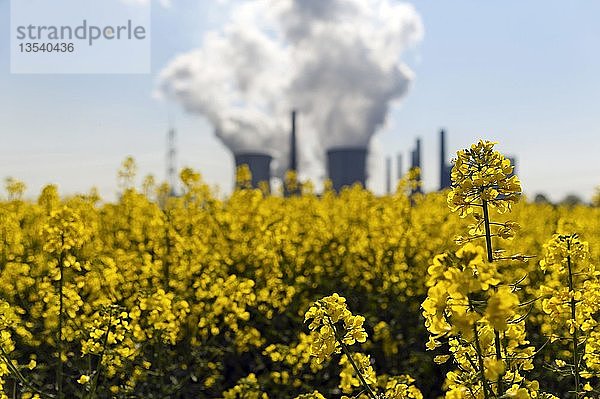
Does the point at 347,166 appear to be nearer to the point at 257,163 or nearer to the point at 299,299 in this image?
the point at 257,163

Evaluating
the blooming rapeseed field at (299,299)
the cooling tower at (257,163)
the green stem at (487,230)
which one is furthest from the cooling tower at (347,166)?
the green stem at (487,230)

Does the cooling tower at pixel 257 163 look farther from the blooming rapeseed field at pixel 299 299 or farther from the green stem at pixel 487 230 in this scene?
the green stem at pixel 487 230

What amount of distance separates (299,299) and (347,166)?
2894 cm

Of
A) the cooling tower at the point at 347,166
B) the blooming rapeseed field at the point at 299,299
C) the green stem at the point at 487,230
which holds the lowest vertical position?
the blooming rapeseed field at the point at 299,299

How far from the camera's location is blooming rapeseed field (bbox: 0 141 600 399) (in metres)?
1.88

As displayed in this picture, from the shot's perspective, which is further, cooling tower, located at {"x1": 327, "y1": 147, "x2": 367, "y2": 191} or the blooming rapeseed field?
cooling tower, located at {"x1": 327, "y1": 147, "x2": 367, "y2": 191}

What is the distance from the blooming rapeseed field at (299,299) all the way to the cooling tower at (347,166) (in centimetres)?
2543

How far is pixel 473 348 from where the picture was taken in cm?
186

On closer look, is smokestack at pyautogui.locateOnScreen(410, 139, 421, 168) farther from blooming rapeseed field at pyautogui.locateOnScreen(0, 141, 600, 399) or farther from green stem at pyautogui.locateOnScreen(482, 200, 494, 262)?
green stem at pyautogui.locateOnScreen(482, 200, 494, 262)

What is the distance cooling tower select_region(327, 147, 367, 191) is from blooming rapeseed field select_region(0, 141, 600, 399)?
25433mm

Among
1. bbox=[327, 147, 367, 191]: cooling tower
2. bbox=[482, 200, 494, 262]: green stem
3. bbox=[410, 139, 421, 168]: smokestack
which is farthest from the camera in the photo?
bbox=[410, 139, 421, 168]: smokestack

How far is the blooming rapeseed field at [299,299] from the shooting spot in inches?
73.9

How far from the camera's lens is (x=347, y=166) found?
33.8 meters

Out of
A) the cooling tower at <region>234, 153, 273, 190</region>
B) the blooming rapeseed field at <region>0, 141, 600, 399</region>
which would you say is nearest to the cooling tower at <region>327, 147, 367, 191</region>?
the cooling tower at <region>234, 153, 273, 190</region>
